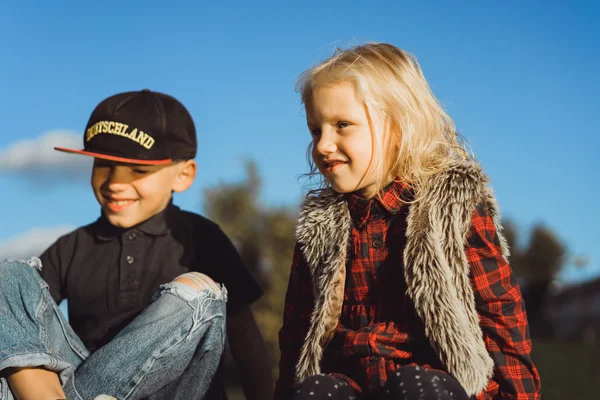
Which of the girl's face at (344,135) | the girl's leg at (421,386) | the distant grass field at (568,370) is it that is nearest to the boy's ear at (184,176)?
the girl's face at (344,135)

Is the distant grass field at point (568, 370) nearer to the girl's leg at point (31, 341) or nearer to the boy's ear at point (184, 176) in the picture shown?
the boy's ear at point (184, 176)

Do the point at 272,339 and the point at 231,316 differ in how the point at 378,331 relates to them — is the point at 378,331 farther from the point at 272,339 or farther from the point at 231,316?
the point at 272,339

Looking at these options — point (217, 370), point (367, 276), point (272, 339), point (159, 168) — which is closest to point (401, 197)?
point (367, 276)

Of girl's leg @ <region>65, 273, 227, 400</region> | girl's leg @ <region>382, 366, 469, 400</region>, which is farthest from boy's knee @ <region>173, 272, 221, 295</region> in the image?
girl's leg @ <region>382, 366, 469, 400</region>

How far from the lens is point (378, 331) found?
252cm

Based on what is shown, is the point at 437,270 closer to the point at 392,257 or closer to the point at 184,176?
the point at 392,257

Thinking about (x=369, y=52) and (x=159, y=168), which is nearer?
(x=369, y=52)

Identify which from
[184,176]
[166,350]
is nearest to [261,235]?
[184,176]

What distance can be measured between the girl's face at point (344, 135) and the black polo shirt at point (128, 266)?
36.4 inches

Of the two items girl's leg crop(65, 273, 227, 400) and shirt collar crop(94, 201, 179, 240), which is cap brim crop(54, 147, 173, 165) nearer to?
shirt collar crop(94, 201, 179, 240)

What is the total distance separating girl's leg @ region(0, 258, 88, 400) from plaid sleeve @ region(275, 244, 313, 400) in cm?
84

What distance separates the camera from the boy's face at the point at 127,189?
11.1ft

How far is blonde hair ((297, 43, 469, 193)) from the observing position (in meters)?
2.72

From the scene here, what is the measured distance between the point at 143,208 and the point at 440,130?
4.94 ft
